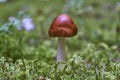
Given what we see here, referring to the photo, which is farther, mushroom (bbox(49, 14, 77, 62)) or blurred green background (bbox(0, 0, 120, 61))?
blurred green background (bbox(0, 0, 120, 61))

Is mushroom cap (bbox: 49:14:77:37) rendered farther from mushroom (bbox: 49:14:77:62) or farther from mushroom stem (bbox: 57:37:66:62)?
mushroom stem (bbox: 57:37:66:62)

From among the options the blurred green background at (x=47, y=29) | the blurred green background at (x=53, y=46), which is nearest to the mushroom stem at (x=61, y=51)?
the blurred green background at (x=53, y=46)

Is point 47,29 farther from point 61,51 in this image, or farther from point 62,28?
point 62,28

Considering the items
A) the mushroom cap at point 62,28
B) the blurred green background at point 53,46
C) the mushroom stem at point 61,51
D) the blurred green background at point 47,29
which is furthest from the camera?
the blurred green background at point 47,29

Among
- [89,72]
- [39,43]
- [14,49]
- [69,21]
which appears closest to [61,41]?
[69,21]

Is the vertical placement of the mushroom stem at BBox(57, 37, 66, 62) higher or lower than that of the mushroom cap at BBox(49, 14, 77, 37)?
lower

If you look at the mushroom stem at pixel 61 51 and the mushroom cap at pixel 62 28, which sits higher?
the mushroom cap at pixel 62 28

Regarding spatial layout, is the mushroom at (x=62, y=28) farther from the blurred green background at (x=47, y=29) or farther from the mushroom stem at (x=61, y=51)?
the blurred green background at (x=47, y=29)

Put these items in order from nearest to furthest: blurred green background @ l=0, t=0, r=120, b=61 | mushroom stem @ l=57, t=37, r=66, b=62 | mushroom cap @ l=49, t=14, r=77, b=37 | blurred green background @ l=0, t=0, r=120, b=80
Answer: blurred green background @ l=0, t=0, r=120, b=80, mushroom cap @ l=49, t=14, r=77, b=37, mushroom stem @ l=57, t=37, r=66, b=62, blurred green background @ l=0, t=0, r=120, b=61

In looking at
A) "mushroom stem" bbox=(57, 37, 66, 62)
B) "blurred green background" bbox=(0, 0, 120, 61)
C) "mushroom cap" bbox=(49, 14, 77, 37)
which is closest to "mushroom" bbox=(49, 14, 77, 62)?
"mushroom cap" bbox=(49, 14, 77, 37)
